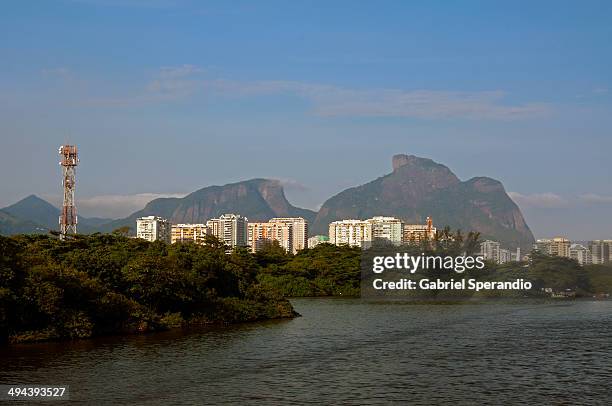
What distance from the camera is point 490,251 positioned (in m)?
68.5

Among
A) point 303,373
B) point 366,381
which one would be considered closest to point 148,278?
point 303,373

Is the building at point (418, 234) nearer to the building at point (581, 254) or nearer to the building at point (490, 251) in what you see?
the building at point (490, 251)

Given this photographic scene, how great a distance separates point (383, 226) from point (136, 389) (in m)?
94.5

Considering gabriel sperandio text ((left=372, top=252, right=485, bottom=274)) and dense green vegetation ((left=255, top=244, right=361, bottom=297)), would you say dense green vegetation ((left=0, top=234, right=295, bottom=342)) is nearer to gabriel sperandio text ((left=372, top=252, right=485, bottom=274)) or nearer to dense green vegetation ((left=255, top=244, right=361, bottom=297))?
dense green vegetation ((left=255, top=244, right=361, bottom=297))

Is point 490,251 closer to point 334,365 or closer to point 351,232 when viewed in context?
point 351,232

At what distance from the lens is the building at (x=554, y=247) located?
6531 cm

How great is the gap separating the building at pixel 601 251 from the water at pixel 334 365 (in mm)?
33919

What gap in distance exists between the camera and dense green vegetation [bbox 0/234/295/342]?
77.5ft

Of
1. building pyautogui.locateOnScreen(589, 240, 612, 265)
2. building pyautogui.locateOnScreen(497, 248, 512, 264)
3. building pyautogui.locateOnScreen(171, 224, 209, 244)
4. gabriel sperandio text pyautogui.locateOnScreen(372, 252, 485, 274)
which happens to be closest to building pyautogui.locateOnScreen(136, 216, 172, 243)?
building pyautogui.locateOnScreen(171, 224, 209, 244)

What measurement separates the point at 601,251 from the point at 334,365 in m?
50.2

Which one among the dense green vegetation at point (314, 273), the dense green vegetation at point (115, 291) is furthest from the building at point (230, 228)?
the dense green vegetation at point (115, 291)

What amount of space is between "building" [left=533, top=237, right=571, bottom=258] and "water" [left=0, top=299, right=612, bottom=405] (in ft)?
110

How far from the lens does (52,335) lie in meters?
24.2

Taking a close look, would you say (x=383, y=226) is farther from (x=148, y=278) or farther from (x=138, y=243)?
(x=148, y=278)
